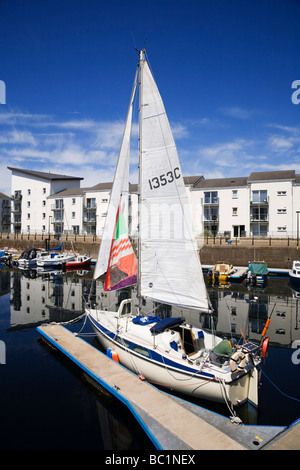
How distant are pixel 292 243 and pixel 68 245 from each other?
40.9m

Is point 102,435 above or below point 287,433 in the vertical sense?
below

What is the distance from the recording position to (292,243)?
1793 inches

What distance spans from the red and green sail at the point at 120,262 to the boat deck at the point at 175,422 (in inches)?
162

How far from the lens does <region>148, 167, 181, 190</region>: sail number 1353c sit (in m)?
13.2

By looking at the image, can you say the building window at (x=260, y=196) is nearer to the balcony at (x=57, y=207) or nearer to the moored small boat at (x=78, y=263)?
the moored small boat at (x=78, y=263)

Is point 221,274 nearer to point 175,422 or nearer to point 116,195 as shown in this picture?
point 116,195

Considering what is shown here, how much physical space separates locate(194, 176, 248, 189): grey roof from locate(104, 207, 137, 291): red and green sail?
43.7 meters

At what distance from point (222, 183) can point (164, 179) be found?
46.9 metres

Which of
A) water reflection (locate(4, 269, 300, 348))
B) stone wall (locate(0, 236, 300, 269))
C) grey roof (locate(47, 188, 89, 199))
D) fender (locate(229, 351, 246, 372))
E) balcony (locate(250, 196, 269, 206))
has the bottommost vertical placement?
water reflection (locate(4, 269, 300, 348))

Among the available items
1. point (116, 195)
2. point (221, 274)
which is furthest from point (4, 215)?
point (116, 195)

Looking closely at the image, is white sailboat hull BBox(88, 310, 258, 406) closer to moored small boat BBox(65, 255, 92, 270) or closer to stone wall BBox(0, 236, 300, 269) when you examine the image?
stone wall BBox(0, 236, 300, 269)

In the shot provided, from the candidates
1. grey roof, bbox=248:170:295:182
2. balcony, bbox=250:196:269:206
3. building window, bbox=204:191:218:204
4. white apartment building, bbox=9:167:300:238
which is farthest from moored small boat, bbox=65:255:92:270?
grey roof, bbox=248:170:295:182

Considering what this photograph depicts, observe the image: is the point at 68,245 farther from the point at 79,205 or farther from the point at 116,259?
the point at 116,259
